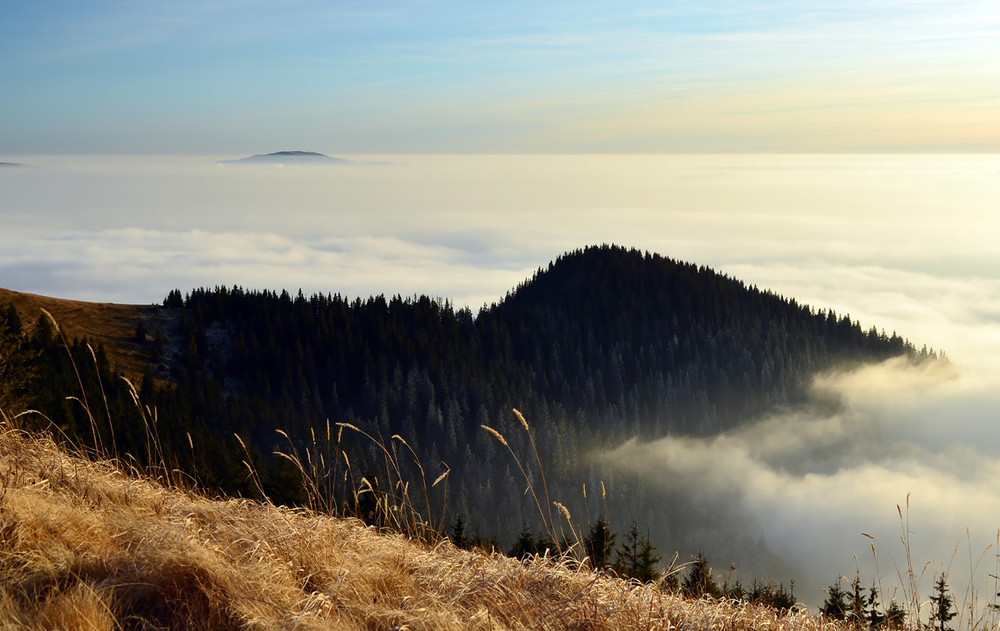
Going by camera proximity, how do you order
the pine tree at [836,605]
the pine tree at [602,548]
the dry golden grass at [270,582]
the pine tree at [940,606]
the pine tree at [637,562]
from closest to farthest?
1. the dry golden grass at [270,582]
2. the pine tree at [940,606]
3. the pine tree at [836,605]
4. the pine tree at [602,548]
5. the pine tree at [637,562]

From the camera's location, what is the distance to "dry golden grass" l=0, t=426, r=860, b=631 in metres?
4.70

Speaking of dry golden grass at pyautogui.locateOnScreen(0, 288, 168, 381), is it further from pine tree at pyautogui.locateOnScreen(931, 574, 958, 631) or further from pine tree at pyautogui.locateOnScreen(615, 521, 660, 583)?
pine tree at pyautogui.locateOnScreen(931, 574, 958, 631)

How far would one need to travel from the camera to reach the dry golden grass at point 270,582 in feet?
15.4

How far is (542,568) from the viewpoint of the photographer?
241 inches

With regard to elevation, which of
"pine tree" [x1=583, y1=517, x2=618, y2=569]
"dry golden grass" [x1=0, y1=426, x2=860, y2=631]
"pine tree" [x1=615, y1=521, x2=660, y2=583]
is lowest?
"pine tree" [x1=615, y1=521, x2=660, y2=583]

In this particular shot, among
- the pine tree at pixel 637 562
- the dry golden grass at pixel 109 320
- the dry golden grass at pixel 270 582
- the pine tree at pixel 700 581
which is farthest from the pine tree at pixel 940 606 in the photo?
the dry golden grass at pixel 109 320

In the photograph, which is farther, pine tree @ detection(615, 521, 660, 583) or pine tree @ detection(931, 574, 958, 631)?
pine tree @ detection(615, 521, 660, 583)

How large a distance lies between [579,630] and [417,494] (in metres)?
123

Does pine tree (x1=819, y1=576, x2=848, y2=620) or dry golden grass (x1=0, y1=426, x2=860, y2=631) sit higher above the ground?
dry golden grass (x1=0, y1=426, x2=860, y2=631)

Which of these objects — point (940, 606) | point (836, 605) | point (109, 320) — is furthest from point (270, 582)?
point (109, 320)

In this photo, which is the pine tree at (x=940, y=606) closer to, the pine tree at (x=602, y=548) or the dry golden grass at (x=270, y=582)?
the dry golden grass at (x=270, y=582)

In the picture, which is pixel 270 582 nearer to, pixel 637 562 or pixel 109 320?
pixel 637 562

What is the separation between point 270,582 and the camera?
16.7ft

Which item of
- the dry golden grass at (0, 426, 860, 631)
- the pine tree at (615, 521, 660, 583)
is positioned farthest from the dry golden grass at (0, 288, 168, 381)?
the dry golden grass at (0, 426, 860, 631)
